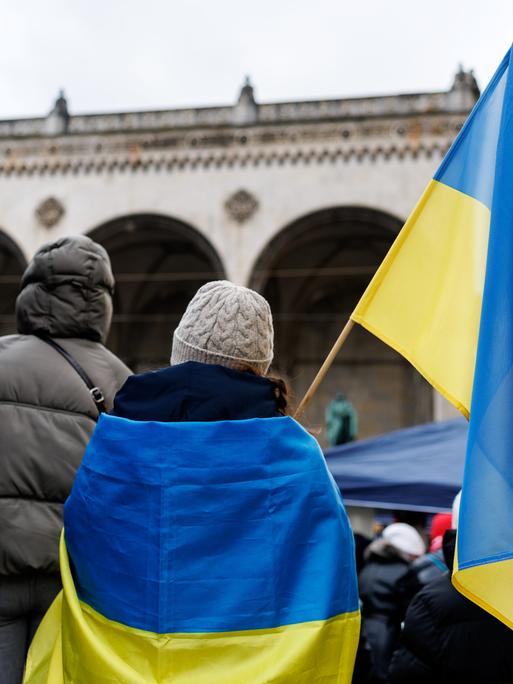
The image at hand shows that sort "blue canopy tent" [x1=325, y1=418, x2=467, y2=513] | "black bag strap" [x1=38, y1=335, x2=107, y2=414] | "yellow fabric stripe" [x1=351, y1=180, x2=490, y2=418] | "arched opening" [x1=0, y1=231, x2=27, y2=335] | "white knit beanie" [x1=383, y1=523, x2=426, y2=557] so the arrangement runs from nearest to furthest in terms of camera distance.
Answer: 1. "yellow fabric stripe" [x1=351, y1=180, x2=490, y2=418]
2. "black bag strap" [x1=38, y1=335, x2=107, y2=414]
3. "white knit beanie" [x1=383, y1=523, x2=426, y2=557]
4. "blue canopy tent" [x1=325, y1=418, x2=467, y2=513]
5. "arched opening" [x1=0, y1=231, x2=27, y2=335]

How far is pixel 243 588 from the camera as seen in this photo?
1.62 metres

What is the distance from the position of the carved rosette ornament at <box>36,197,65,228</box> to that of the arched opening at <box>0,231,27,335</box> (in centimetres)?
100

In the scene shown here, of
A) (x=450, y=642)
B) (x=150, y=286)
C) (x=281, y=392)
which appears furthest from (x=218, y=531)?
(x=150, y=286)

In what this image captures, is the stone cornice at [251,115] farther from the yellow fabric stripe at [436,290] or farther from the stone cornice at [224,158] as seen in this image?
the yellow fabric stripe at [436,290]

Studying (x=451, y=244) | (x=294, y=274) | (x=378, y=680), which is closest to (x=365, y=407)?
(x=294, y=274)

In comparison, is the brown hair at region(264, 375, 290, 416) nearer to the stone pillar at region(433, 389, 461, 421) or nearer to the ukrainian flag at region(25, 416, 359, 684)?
the ukrainian flag at region(25, 416, 359, 684)

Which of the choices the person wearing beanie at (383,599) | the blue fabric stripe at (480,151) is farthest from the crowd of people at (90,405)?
the person wearing beanie at (383,599)

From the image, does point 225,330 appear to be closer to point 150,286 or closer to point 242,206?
point 242,206

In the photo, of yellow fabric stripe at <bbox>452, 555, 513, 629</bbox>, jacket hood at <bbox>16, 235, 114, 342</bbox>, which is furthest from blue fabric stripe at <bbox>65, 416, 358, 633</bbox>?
jacket hood at <bbox>16, 235, 114, 342</bbox>

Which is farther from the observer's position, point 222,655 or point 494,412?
point 494,412

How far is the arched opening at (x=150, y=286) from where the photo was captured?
61.8 feet

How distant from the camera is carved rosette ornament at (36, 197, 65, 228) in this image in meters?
16.7

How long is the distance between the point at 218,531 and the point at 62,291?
1.23 m

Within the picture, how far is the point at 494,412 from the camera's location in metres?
1.93
